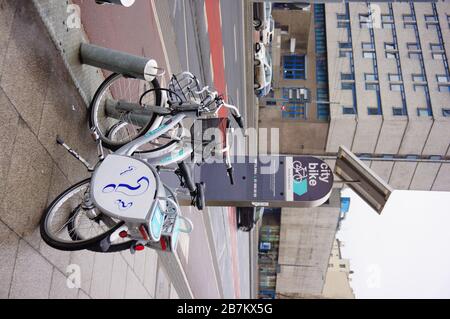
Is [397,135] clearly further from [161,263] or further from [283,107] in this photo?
[161,263]

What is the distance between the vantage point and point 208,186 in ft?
23.1

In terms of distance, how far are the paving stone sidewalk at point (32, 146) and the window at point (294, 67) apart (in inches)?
894

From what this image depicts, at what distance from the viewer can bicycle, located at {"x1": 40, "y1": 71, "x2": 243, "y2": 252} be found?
4.04 meters

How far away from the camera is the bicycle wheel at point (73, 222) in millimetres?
4266

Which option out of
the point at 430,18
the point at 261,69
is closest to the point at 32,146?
the point at 261,69

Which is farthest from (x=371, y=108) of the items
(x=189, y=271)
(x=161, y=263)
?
(x=161, y=263)

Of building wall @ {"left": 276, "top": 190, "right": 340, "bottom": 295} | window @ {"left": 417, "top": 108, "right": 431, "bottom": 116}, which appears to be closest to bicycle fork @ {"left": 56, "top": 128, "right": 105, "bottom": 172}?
window @ {"left": 417, "top": 108, "right": 431, "bottom": 116}

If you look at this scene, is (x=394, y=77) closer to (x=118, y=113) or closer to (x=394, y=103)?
(x=394, y=103)

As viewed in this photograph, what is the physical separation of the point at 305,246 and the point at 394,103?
19317mm

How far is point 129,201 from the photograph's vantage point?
4.04 meters

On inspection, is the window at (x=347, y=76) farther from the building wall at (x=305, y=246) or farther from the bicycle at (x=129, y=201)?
the bicycle at (x=129, y=201)

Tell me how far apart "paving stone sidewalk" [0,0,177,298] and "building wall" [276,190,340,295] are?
3092 centimetres

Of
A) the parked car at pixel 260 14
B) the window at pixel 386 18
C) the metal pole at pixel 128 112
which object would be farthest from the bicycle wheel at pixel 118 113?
the window at pixel 386 18

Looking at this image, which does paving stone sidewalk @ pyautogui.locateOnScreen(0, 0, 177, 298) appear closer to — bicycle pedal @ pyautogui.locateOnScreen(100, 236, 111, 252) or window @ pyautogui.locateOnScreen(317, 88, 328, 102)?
bicycle pedal @ pyautogui.locateOnScreen(100, 236, 111, 252)
